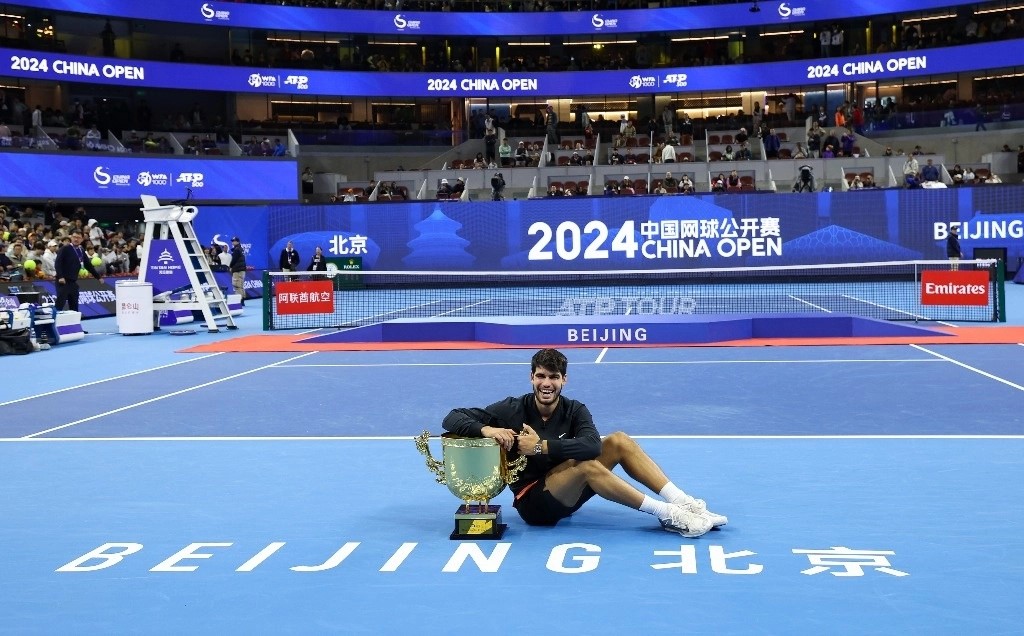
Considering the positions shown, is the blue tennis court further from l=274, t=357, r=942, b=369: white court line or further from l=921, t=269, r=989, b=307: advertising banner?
l=921, t=269, r=989, b=307: advertising banner

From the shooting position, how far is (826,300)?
28641mm

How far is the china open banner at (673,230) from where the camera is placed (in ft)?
111

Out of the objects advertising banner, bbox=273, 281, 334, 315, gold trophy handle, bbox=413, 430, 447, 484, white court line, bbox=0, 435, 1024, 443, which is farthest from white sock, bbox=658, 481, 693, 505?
advertising banner, bbox=273, 281, 334, 315

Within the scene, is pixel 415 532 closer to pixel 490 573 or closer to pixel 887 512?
pixel 490 573

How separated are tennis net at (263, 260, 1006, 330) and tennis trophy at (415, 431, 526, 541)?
14.2 m

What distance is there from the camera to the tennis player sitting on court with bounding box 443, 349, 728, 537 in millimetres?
6867

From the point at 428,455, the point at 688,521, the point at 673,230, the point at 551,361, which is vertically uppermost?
the point at 673,230

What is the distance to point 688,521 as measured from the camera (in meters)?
6.98

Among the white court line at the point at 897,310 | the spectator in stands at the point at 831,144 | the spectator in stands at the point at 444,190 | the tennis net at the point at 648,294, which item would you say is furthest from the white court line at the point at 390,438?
the spectator in stands at the point at 831,144

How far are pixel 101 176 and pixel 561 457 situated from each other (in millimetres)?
40003

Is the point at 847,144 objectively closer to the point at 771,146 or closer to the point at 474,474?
the point at 771,146

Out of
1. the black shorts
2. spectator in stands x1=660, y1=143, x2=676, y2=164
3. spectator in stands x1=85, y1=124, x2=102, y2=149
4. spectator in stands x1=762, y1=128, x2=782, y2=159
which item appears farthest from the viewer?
spectator in stands x1=762, y1=128, x2=782, y2=159

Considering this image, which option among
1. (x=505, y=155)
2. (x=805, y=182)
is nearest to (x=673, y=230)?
(x=805, y=182)

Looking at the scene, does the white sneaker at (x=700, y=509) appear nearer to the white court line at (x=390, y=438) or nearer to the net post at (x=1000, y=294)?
the white court line at (x=390, y=438)
